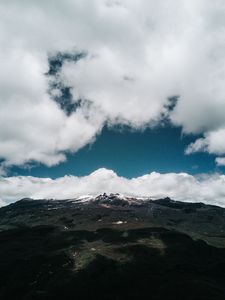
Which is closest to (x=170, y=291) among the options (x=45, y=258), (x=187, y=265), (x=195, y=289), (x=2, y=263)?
(x=195, y=289)

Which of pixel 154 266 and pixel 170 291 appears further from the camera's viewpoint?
pixel 154 266

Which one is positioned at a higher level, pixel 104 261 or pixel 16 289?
pixel 104 261

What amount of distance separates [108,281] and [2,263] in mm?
66892

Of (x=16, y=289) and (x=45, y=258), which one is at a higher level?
(x=45, y=258)

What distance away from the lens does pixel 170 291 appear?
144500mm

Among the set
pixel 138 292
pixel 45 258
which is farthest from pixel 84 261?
pixel 138 292

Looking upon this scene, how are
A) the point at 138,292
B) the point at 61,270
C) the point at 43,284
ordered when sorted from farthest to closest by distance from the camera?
the point at 61,270, the point at 43,284, the point at 138,292

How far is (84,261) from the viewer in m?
187

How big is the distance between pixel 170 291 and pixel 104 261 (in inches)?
2004

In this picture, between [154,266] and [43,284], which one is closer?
[43,284]

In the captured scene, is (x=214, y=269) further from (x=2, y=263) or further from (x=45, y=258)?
(x=2, y=263)

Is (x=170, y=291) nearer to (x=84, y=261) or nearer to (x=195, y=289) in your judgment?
(x=195, y=289)

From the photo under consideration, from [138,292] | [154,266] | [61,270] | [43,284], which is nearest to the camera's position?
[138,292]

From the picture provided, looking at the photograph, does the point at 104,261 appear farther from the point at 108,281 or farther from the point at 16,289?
the point at 16,289
